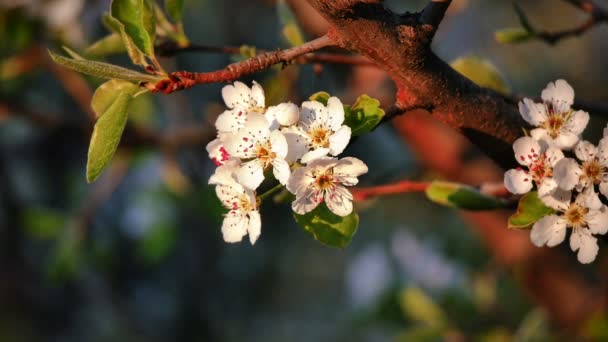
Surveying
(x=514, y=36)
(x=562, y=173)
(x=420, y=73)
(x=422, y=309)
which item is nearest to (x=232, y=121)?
(x=420, y=73)

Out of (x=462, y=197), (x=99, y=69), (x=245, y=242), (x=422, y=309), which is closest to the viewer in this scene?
(x=99, y=69)

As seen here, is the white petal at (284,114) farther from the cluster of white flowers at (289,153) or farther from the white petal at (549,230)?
the white petal at (549,230)

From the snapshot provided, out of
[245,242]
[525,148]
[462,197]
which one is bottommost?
[245,242]

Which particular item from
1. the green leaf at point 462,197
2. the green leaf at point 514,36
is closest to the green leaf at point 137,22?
the green leaf at point 462,197

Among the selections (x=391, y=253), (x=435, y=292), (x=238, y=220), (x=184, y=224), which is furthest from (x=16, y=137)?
(x=238, y=220)

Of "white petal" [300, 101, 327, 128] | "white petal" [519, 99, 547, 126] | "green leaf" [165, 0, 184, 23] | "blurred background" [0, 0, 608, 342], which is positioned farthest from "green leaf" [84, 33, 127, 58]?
"white petal" [519, 99, 547, 126]

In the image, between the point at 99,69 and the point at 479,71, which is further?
the point at 479,71

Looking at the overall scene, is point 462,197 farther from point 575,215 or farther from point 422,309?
point 422,309
